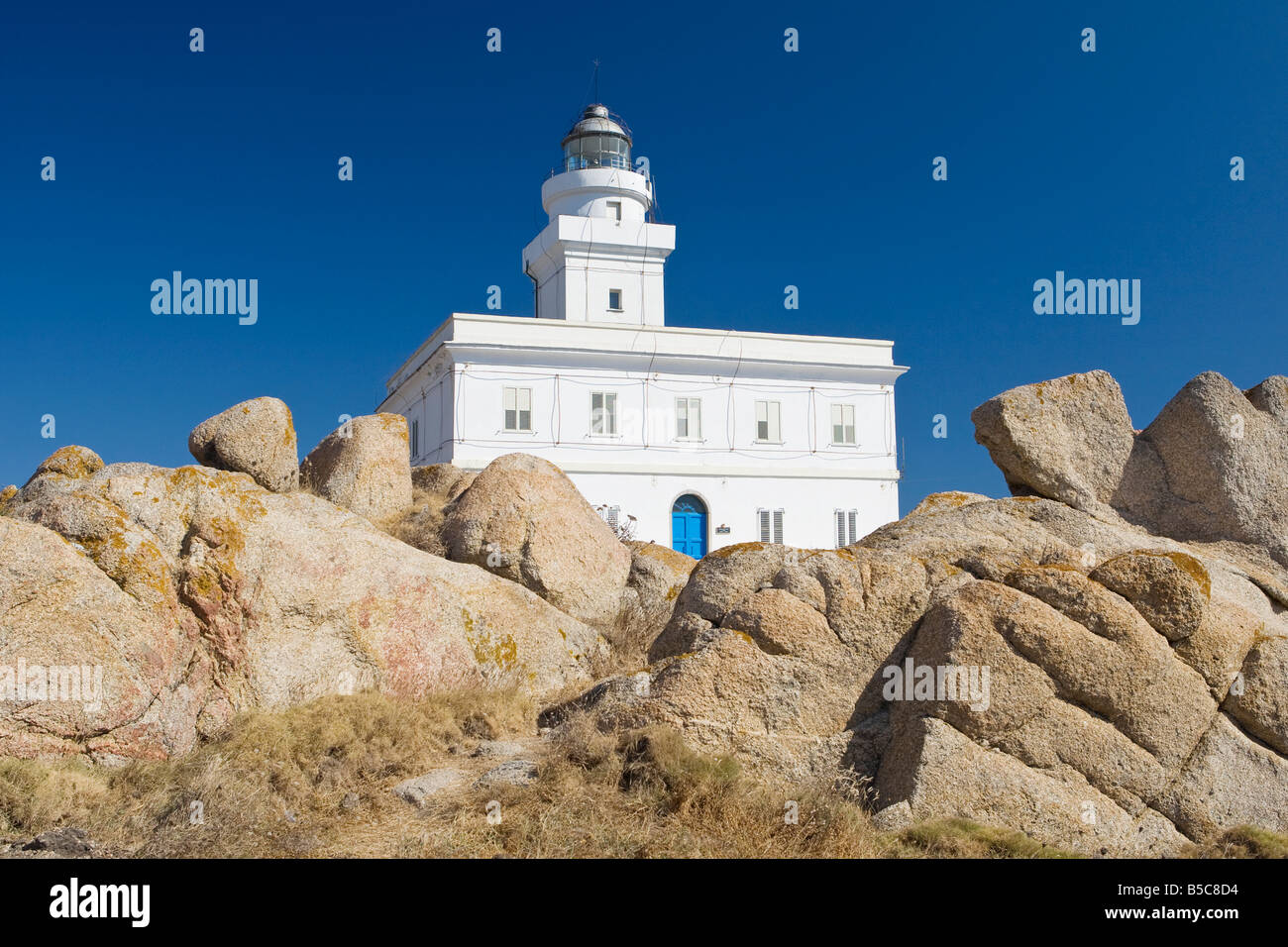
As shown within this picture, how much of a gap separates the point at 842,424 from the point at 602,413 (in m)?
8.54

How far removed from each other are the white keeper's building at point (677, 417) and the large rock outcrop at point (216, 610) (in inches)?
902

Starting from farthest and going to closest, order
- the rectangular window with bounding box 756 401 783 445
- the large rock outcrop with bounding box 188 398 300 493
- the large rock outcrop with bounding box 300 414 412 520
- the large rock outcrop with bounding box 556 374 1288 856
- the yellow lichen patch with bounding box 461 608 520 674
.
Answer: the rectangular window with bounding box 756 401 783 445
the large rock outcrop with bounding box 300 414 412 520
the large rock outcrop with bounding box 188 398 300 493
the yellow lichen patch with bounding box 461 608 520 674
the large rock outcrop with bounding box 556 374 1288 856

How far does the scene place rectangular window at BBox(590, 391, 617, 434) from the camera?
35469 millimetres

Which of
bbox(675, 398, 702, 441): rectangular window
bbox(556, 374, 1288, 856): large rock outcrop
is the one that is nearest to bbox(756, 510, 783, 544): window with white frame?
bbox(675, 398, 702, 441): rectangular window

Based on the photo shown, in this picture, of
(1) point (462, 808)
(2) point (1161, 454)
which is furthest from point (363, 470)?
(2) point (1161, 454)

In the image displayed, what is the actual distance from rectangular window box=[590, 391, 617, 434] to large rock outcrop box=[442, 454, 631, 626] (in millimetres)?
22965

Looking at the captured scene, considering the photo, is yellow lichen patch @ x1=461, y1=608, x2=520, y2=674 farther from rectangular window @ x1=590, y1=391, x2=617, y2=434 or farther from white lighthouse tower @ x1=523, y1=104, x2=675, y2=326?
white lighthouse tower @ x1=523, y1=104, x2=675, y2=326

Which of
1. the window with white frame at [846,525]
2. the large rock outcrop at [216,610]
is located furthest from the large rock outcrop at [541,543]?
the window with white frame at [846,525]

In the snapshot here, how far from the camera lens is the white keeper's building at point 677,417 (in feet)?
114

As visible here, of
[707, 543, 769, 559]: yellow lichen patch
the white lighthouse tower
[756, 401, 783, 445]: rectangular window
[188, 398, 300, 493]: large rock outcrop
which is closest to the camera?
[707, 543, 769, 559]: yellow lichen patch

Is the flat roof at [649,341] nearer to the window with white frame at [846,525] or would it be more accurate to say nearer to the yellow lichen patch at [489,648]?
the window with white frame at [846,525]

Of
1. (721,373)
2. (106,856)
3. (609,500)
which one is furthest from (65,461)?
(721,373)

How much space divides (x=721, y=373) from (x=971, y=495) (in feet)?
86.0
